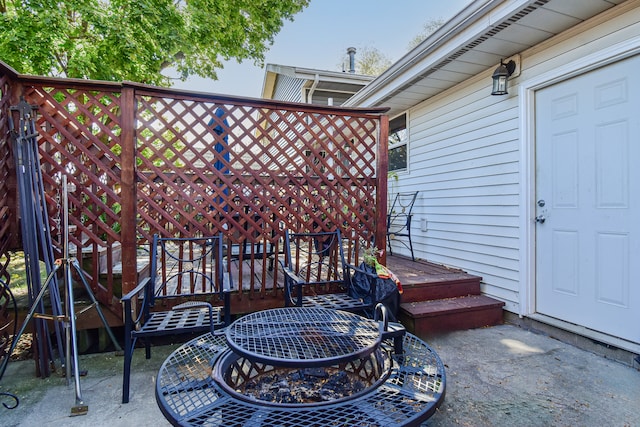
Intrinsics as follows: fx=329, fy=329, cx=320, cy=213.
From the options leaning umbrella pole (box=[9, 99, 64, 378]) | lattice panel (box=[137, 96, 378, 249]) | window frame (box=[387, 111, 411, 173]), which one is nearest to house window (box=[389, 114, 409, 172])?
window frame (box=[387, 111, 411, 173])

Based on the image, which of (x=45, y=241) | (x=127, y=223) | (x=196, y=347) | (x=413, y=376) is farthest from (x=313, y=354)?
(x=45, y=241)

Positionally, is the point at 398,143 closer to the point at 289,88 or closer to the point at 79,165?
the point at 289,88

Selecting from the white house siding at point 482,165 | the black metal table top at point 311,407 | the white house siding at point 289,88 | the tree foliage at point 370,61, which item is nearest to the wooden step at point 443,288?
the white house siding at point 482,165

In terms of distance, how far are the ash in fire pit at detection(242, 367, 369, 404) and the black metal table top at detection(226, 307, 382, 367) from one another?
260 mm

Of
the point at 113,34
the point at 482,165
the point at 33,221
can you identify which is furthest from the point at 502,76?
the point at 113,34

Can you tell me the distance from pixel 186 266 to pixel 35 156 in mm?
2148

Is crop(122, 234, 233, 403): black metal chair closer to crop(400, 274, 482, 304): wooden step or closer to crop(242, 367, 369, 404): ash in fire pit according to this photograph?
crop(242, 367, 369, 404): ash in fire pit

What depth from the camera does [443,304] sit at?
3053 mm

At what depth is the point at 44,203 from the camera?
2.20 m

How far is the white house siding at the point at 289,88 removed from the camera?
23.4 feet

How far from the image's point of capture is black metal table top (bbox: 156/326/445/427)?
1.04 meters

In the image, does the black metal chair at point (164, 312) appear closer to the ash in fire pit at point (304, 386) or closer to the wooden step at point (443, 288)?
the ash in fire pit at point (304, 386)

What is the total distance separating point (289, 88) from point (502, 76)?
18.7 feet

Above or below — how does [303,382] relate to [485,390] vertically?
above
